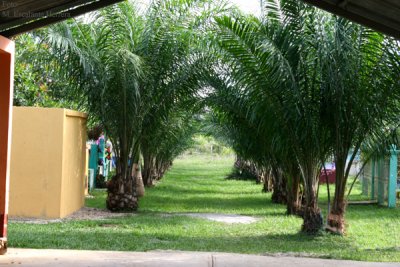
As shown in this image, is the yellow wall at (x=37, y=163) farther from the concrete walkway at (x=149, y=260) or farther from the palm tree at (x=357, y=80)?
the palm tree at (x=357, y=80)

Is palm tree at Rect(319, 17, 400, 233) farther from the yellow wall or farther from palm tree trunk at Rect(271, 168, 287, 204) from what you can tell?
palm tree trunk at Rect(271, 168, 287, 204)

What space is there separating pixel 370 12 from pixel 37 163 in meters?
7.56

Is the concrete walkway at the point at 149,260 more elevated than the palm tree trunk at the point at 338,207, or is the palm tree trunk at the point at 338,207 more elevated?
the palm tree trunk at the point at 338,207

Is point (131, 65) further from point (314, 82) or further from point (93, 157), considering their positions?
point (93, 157)

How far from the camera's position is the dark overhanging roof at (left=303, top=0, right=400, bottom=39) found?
22.2 feet

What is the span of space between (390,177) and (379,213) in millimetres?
2289

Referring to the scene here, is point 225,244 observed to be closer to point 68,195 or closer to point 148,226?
point 148,226

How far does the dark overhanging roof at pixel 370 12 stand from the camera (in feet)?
22.2

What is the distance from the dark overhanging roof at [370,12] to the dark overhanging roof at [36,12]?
8.44ft

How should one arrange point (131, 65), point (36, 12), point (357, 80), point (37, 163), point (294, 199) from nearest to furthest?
point (36, 12) < point (357, 80) < point (37, 163) < point (131, 65) < point (294, 199)

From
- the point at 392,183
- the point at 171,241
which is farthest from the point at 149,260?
the point at 392,183

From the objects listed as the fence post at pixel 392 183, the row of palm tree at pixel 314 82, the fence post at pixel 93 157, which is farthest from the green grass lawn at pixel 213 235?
the fence post at pixel 93 157

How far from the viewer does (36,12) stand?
286 inches

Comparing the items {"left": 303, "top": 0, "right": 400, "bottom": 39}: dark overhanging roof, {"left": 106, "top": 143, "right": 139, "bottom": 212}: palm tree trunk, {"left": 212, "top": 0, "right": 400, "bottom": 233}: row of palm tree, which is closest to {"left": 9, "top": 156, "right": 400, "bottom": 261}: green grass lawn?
{"left": 106, "top": 143, "right": 139, "bottom": 212}: palm tree trunk
